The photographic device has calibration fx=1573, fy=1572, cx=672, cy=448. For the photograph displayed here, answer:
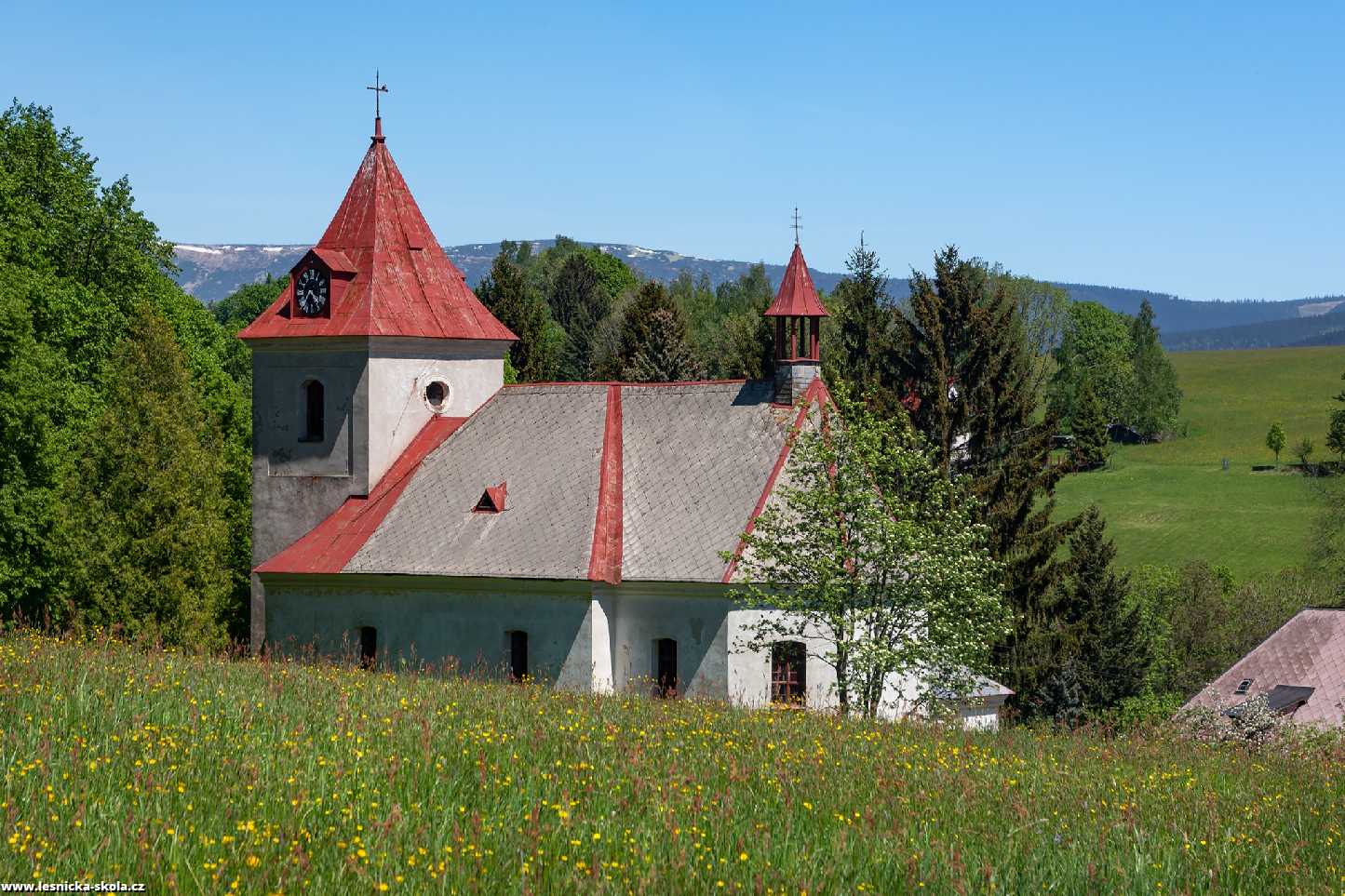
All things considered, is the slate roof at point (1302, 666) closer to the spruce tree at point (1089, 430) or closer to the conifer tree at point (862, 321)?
the conifer tree at point (862, 321)

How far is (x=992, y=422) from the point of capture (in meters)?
51.2

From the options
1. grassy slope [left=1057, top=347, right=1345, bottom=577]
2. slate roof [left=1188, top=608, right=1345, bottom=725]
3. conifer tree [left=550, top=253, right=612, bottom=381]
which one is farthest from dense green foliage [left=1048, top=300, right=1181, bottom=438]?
slate roof [left=1188, top=608, right=1345, bottom=725]

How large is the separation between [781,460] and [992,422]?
Answer: 1806 centimetres

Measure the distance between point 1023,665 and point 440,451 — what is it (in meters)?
20.6

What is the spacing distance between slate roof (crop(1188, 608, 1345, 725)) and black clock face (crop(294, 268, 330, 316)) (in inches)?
1049

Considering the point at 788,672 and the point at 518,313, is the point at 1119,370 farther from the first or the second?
the point at 788,672

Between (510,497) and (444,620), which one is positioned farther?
(510,497)

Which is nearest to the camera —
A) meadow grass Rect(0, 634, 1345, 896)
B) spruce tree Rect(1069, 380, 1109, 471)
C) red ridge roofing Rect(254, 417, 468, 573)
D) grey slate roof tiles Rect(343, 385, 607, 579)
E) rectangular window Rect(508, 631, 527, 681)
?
meadow grass Rect(0, 634, 1345, 896)

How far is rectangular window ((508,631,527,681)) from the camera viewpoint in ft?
116

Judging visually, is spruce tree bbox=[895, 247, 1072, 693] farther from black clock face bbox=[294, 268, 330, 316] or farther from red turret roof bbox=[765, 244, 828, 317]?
black clock face bbox=[294, 268, 330, 316]

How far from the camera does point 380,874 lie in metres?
11.0

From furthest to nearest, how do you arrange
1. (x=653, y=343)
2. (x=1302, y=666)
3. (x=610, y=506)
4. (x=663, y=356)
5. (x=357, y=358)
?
1. (x=653, y=343)
2. (x=663, y=356)
3. (x=1302, y=666)
4. (x=357, y=358)
5. (x=610, y=506)

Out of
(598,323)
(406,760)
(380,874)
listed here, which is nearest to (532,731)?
(406,760)

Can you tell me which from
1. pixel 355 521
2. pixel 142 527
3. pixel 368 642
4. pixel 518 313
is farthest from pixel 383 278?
pixel 518 313
